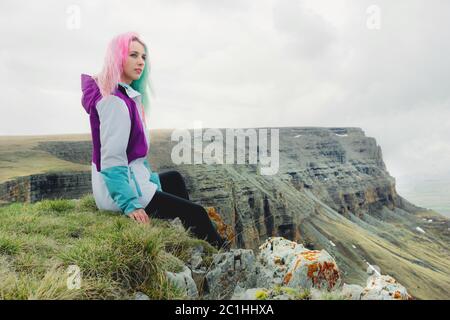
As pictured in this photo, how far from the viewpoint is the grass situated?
3469 mm

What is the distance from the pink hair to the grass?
1.95 metres

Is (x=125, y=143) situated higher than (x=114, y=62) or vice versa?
(x=114, y=62)

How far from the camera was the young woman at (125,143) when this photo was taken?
506 cm

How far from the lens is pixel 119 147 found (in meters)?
5.05

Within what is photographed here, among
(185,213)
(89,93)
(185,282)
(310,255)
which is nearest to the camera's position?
(185,282)

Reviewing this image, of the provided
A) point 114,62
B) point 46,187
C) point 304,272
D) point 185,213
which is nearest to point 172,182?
point 185,213

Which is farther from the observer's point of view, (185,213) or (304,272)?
(185,213)

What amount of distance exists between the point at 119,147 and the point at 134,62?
1384 mm

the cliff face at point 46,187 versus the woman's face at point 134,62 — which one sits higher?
the woman's face at point 134,62

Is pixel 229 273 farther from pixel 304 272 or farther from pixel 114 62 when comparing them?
pixel 114 62

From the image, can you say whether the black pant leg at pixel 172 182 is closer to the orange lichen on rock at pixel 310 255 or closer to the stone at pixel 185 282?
the stone at pixel 185 282

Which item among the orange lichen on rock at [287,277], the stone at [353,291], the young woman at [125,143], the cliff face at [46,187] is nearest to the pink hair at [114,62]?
the young woman at [125,143]
